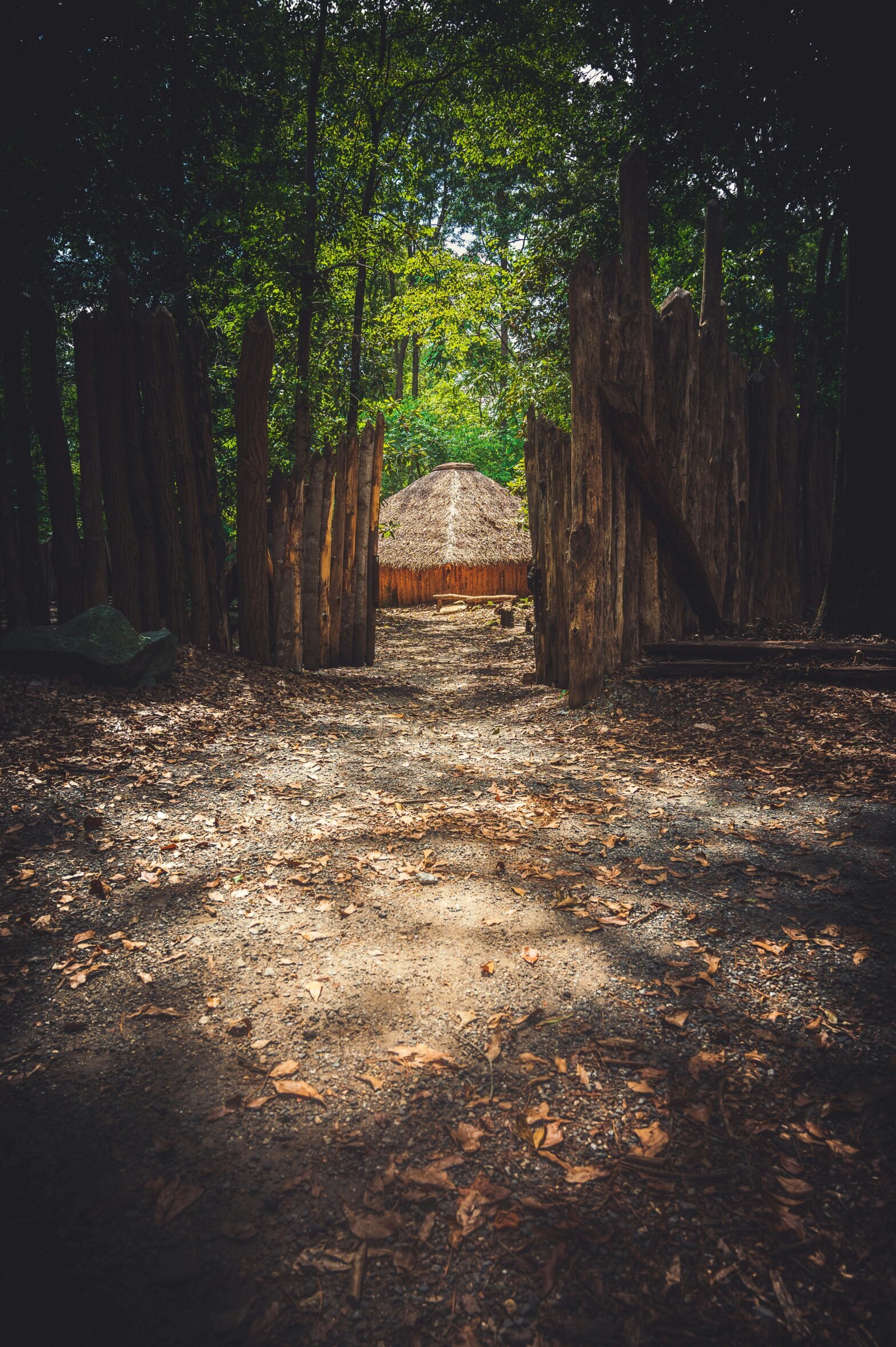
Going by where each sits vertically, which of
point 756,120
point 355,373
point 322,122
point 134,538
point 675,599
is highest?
point 322,122

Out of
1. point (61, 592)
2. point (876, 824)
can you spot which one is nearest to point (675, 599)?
point (876, 824)

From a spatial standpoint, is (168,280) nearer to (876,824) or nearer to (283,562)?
(283,562)

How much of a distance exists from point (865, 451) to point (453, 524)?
50.9 feet

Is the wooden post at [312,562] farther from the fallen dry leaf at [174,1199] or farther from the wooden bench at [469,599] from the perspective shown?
the wooden bench at [469,599]

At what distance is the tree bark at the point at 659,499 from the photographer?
5.40 metres

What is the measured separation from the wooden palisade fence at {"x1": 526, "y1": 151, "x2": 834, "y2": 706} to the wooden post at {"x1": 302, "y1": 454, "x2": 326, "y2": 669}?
2371mm

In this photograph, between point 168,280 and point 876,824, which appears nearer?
point 876,824

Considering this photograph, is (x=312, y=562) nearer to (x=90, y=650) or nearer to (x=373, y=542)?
(x=373, y=542)

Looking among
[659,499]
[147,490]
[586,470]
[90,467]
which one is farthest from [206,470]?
[659,499]

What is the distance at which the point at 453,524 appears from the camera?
803 inches

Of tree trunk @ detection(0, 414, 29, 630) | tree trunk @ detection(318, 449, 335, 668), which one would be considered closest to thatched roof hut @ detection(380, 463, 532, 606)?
tree trunk @ detection(318, 449, 335, 668)

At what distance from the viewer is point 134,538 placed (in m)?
5.80

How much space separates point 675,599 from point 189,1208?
17.9 feet

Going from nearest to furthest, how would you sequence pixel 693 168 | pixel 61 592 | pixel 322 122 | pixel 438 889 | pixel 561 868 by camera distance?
pixel 438 889
pixel 561 868
pixel 61 592
pixel 693 168
pixel 322 122
